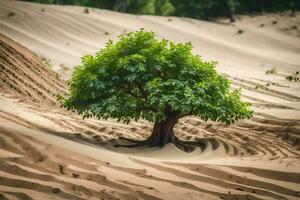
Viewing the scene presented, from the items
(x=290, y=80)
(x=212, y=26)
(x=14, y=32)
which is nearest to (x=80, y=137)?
(x=290, y=80)

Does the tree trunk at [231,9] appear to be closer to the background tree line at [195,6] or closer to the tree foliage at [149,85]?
the background tree line at [195,6]

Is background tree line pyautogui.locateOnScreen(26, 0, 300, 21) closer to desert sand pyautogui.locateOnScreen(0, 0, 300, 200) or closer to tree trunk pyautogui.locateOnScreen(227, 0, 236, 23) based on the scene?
tree trunk pyautogui.locateOnScreen(227, 0, 236, 23)

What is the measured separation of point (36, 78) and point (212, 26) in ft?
53.7

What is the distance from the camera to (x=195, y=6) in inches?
1115

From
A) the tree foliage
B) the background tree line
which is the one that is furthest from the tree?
the background tree line

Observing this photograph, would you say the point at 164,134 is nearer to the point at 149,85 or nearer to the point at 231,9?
the point at 149,85

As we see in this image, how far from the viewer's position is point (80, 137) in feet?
23.7

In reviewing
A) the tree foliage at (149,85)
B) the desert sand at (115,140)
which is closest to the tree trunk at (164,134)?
the tree foliage at (149,85)

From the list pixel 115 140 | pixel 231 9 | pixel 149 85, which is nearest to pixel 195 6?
pixel 231 9

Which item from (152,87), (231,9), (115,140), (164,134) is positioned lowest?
(115,140)

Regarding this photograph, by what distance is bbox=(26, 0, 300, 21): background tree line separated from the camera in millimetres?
27828

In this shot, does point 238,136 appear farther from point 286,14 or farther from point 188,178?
point 286,14

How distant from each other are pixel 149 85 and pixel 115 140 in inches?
52.0

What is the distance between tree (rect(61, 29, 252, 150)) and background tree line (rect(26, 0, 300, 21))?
68.0ft
